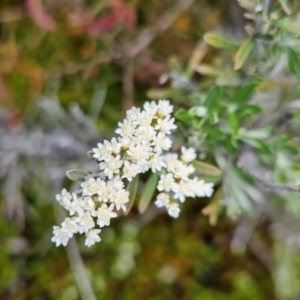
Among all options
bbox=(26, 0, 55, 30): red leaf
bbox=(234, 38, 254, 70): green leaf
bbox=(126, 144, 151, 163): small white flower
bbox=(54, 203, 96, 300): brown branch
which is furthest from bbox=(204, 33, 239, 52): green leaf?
bbox=(54, 203, 96, 300): brown branch

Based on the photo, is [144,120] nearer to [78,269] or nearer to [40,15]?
[40,15]

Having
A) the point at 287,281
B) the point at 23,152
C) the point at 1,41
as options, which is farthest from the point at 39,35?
the point at 287,281

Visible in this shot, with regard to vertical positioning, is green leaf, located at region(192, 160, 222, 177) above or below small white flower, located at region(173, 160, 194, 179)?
below

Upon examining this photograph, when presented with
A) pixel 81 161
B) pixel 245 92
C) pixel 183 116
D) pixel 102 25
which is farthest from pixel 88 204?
pixel 102 25

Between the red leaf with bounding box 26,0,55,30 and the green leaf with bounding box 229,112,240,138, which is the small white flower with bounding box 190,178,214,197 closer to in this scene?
the green leaf with bounding box 229,112,240,138

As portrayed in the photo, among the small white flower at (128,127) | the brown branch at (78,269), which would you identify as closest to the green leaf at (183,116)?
the small white flower at (128,127)

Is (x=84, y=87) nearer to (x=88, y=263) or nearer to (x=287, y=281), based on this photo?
(x=88, y=263)
